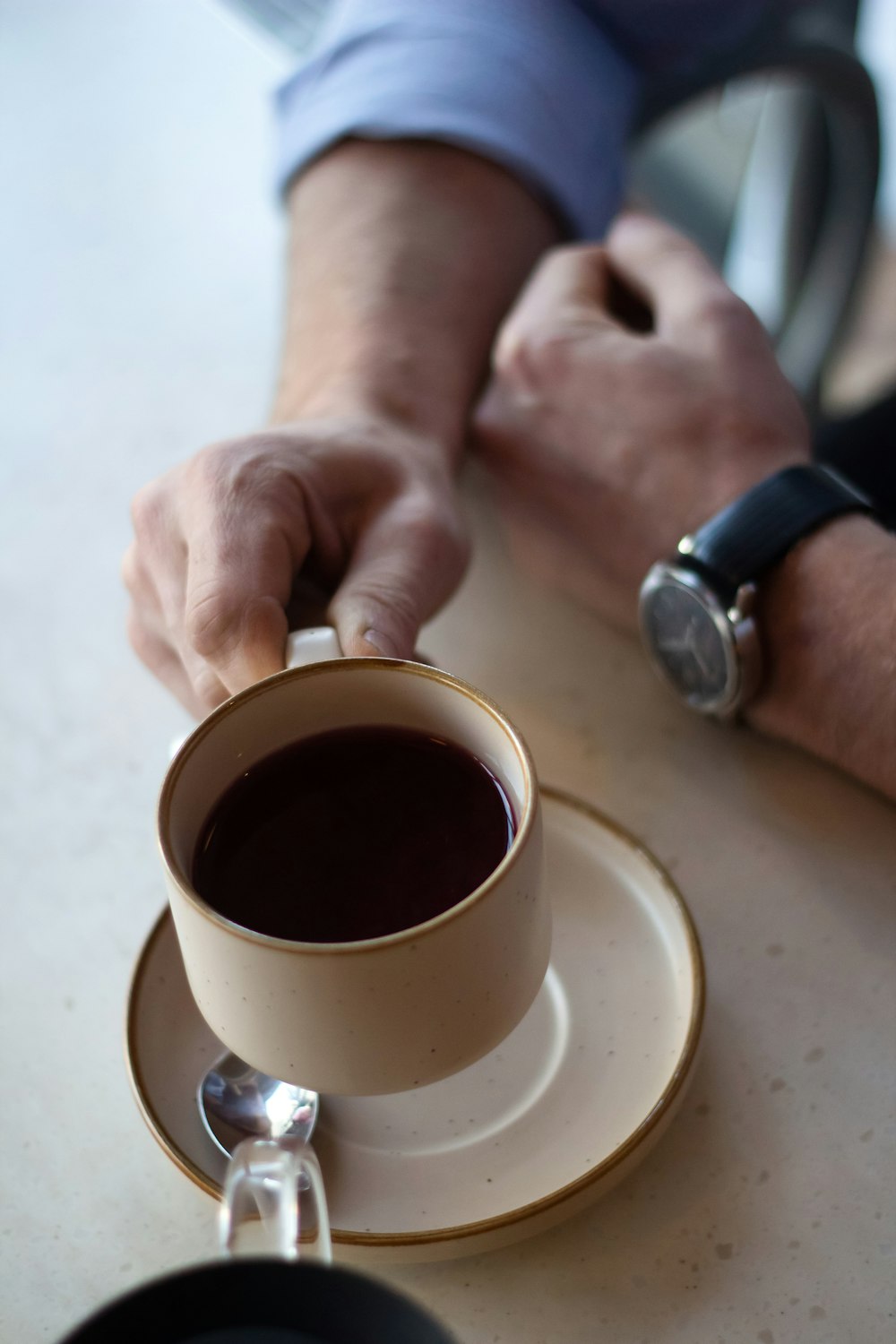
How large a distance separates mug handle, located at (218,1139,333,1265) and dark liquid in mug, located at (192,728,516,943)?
4.4 inches

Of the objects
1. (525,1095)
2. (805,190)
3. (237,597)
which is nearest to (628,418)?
(237,597)

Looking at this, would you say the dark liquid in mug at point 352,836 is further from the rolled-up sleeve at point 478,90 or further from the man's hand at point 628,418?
the rolled-up sleeve at point 478,90

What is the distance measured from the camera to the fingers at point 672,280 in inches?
35.4

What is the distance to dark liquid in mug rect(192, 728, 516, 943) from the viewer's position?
0.53 meters

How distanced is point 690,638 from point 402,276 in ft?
1.45

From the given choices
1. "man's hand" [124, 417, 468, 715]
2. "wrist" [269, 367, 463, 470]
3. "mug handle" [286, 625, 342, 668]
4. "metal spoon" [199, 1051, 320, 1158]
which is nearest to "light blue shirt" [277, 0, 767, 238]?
"wrist" [269, 367, 463, 470]

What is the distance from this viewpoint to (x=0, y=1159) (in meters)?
0.62

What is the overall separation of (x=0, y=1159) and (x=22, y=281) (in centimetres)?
96

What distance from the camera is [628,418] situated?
2.90ft

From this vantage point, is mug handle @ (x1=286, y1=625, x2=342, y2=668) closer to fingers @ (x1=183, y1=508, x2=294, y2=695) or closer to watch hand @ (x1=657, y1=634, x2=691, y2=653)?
fingers @ (x1=183, y1=508, x2=294, y2=695)

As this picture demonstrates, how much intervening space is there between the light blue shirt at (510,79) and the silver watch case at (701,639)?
20.4 inches

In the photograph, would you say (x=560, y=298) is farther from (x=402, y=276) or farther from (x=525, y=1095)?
(x=525, y=1095)

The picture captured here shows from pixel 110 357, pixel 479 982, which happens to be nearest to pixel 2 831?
pixel 479 982

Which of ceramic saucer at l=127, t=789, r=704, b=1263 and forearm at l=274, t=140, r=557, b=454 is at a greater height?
forearm at l=274, t=140, r=557, b=454
